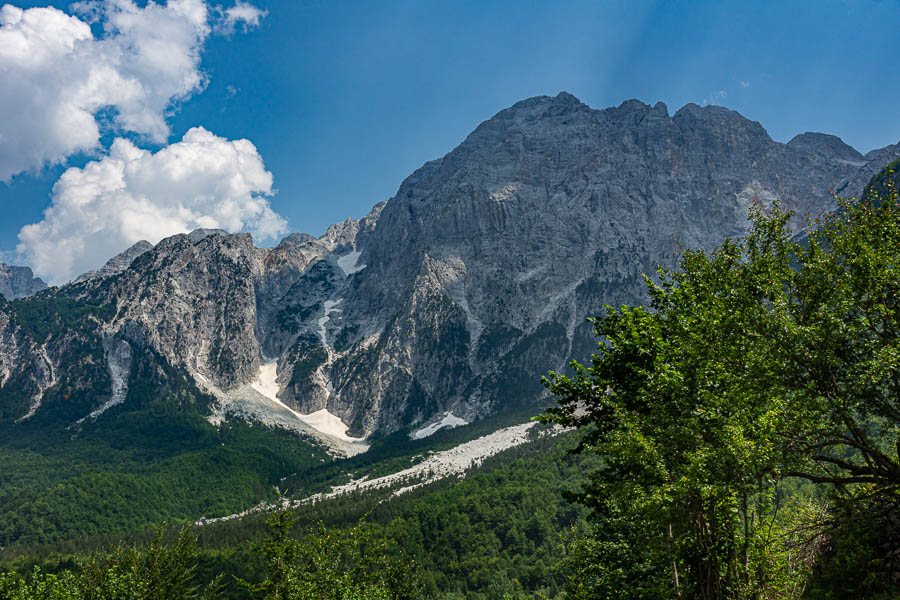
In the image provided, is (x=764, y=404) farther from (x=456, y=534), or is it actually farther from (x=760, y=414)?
(x=456, y=534)

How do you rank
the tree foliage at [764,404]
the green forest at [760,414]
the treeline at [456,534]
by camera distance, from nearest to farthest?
the tree foliage at [764,404]
the green forest at [760,414]
the treeline at [456,534]

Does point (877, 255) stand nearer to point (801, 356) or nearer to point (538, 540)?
point (801, 356)

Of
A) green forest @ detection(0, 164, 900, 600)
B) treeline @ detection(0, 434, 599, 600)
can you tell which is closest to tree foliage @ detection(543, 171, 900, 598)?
green forest @ detection(0, 164, 900, 600)

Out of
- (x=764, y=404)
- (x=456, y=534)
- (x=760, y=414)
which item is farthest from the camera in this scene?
(x=456, y=534)

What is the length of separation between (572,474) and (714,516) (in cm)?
15655

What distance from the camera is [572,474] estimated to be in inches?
6255

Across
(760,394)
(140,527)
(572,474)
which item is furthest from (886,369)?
(140,527)

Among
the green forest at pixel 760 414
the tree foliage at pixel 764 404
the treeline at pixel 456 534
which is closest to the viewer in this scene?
the tree foliage at pixel 764 404

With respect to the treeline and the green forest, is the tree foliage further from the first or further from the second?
→ the treeline

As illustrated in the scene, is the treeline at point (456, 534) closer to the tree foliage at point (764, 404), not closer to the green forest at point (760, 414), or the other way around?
the green forest at point (760, 414)

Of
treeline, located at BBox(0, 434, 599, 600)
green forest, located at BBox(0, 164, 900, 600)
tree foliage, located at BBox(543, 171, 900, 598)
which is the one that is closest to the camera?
tree foliage, located at BBox(543, 171, 900, 598)

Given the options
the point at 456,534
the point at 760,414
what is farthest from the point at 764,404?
the point at 456,534

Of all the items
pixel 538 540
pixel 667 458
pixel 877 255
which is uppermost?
pixel 877 255

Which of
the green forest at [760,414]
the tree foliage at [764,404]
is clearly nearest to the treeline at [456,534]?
the green forest at [760,414]
